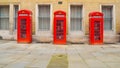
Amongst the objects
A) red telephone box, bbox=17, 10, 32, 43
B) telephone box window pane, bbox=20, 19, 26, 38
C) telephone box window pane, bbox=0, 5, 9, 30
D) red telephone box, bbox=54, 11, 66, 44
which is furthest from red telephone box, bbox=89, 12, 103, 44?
telephone box window pane, bbox=0, 5, 9, 30

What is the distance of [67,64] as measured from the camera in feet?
37.1

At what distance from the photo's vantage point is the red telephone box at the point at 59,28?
20.9m

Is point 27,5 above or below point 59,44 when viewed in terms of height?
above

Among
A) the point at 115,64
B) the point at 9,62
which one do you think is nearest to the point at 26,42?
the point at 9,62

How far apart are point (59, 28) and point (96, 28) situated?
2.51 metres

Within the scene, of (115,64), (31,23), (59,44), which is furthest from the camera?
(31,23)

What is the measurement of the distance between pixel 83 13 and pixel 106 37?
2.43 metres

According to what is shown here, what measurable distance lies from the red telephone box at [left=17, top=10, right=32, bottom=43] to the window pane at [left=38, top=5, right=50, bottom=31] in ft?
6.68

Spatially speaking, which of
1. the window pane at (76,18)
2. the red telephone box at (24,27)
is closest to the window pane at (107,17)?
the window pane at (76,18)

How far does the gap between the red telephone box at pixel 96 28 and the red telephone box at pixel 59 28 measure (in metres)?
1.84

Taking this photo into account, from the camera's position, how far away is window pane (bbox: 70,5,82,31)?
76.6 ft

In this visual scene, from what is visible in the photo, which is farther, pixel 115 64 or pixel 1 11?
pixel 1 11

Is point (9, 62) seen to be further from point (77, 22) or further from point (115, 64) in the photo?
point (77, 22)

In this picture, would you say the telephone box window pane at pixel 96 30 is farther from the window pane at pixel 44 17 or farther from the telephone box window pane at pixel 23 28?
the telephone box window pane at pixel 23 28
